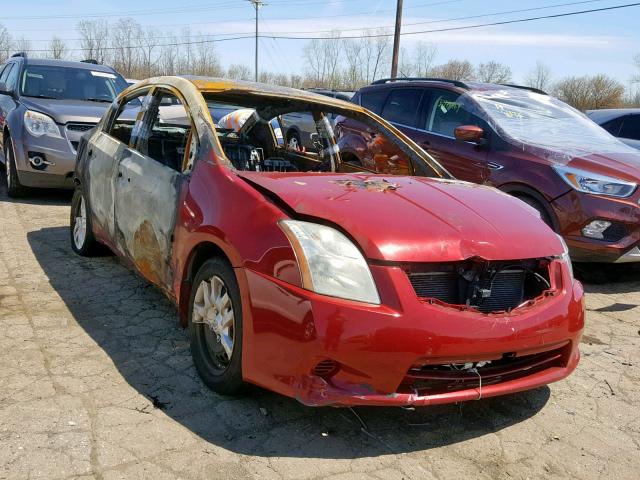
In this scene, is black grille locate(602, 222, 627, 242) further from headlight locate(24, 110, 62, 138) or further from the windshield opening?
headlight locate(24, 110, 62, 138)

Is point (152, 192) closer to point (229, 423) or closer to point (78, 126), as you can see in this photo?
point (229, 423)

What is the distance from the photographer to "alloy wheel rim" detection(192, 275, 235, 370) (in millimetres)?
2939

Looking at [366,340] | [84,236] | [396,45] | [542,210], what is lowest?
[84,236]

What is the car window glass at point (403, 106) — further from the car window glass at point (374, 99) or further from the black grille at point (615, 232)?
the black grille at point (615, 232)

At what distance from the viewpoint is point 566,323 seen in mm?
2844

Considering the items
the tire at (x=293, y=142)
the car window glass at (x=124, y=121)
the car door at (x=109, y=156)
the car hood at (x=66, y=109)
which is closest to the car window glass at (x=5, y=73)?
the car hood at (x=66, y=109)

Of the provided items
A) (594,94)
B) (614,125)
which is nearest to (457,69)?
(594,94)

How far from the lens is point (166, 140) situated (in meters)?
4.61

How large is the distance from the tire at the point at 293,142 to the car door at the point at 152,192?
1063 millimetres

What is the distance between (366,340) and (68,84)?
7205 mm

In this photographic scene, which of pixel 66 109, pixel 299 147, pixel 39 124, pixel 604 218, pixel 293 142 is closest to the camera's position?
pixel 604 218

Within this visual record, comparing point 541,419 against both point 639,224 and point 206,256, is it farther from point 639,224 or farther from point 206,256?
point 639,224

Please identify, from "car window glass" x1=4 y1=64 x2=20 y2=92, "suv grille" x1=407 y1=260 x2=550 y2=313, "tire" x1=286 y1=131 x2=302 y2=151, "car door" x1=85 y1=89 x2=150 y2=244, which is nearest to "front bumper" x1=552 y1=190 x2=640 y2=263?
"tire" x1=286 y1=131 x2=302 y2=151

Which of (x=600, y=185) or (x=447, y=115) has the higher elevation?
(x=447, y=115)
